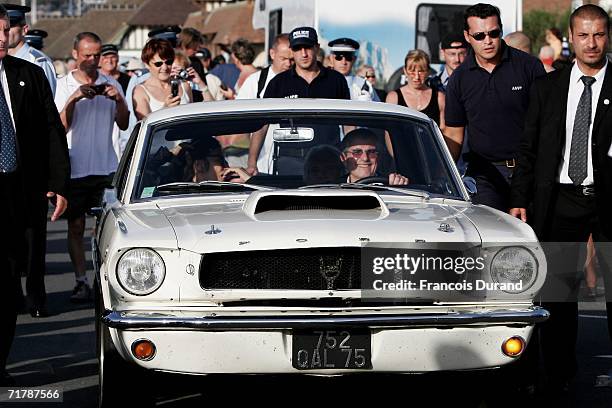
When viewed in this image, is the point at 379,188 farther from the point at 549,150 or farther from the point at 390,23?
the point at 390,23

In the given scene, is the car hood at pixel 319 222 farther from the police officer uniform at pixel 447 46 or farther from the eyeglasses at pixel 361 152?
the police officer uniform at pixel 447 46

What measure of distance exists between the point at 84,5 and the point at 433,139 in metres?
176

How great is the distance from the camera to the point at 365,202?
23.0 feet

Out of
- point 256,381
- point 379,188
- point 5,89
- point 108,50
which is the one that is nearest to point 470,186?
point 379,188

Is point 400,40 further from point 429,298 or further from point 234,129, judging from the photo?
point 429,298

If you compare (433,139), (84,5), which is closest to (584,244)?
(433,139)

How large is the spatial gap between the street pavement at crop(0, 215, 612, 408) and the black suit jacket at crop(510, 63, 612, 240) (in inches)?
38.7

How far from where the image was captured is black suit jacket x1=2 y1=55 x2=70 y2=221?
859 centimetres

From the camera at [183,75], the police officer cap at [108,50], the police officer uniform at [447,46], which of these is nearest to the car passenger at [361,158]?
the police officer uniform at [447,46]

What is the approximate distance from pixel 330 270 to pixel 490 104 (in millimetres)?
3171

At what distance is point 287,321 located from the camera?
247 inches

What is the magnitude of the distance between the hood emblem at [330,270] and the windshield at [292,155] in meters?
1.19

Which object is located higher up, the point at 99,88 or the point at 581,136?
the point at 99,88

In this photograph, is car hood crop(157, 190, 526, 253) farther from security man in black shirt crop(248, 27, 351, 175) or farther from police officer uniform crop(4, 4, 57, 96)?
police officer uniform crop(4, 4, 57, 96)
